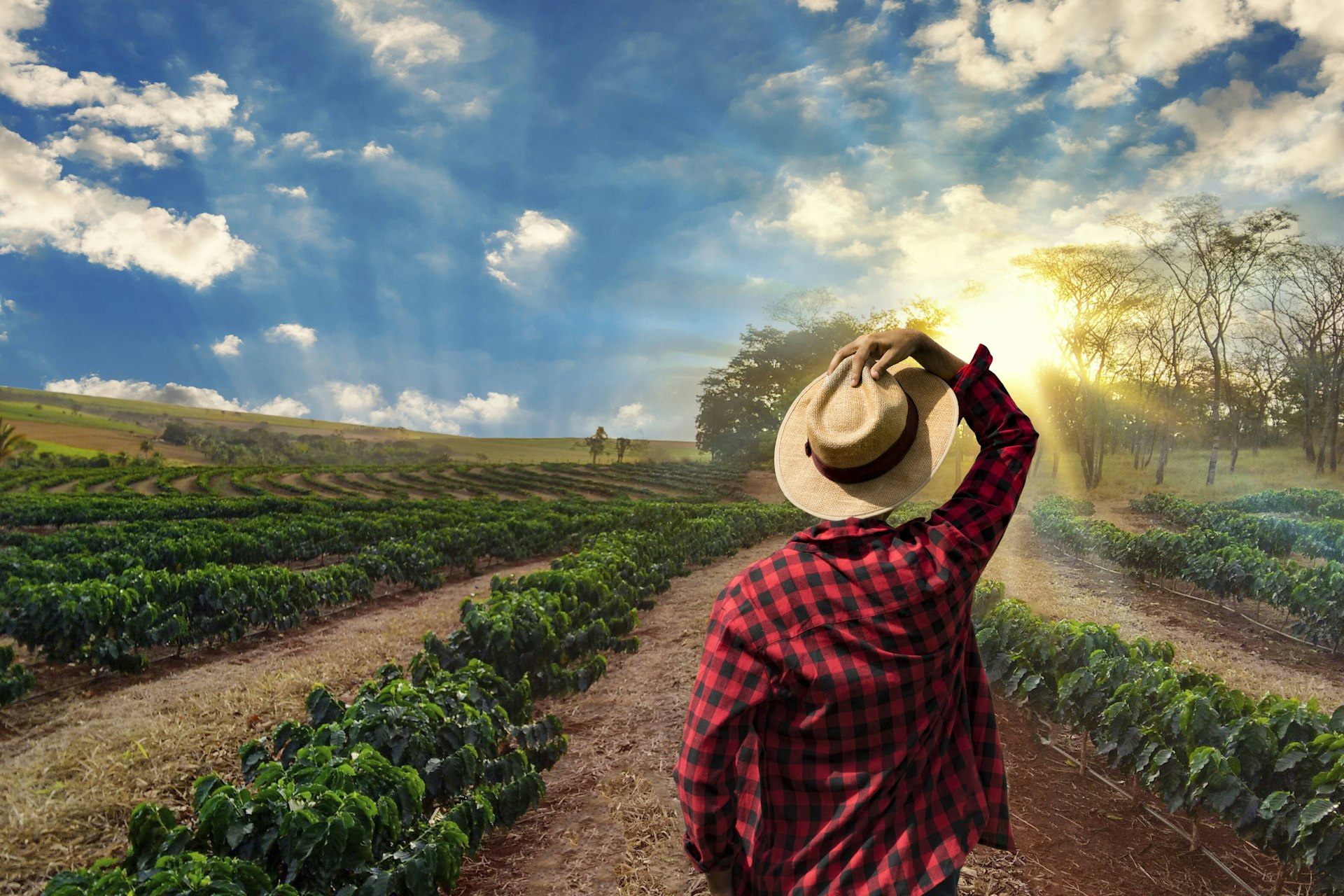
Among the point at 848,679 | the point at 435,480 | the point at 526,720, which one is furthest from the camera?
the point at 435,480

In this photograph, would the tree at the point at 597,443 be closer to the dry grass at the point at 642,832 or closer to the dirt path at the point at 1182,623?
the dirt path at the point at 1182,623

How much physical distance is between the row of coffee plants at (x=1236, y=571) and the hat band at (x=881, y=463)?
1049 centimetres

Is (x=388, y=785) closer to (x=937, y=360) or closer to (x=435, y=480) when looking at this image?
(x=937, y=360)

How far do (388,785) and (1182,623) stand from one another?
12.1m

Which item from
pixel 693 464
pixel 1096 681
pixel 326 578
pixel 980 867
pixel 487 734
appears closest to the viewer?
pixel 980 867

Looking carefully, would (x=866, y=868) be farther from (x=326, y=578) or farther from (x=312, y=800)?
(x=326, y=578)

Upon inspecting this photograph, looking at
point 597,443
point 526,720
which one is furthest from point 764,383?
point 526,720

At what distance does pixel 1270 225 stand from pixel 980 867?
3293 centimetres

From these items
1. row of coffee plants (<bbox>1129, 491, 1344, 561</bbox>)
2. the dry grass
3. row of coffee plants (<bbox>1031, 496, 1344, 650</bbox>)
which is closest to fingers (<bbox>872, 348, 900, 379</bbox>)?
the dry grass

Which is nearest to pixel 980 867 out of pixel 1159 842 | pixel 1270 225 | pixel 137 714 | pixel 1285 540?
pixel 1159 842

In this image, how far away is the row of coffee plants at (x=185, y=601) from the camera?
25.5 ft

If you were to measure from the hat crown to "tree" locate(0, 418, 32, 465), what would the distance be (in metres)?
30.3

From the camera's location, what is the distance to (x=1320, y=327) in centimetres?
2716

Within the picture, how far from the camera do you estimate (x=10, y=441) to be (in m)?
24.2
